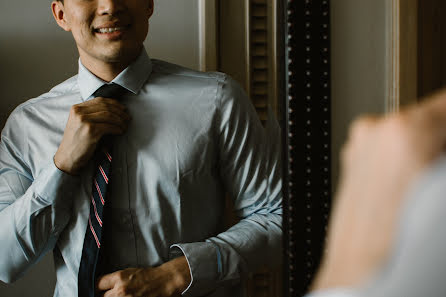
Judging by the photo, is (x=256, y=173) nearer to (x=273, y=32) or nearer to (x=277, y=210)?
(x=277, y=210)

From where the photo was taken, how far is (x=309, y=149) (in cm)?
41

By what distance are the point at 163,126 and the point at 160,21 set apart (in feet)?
0.61

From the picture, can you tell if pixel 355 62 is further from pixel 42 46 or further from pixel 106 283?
pixel 42 46

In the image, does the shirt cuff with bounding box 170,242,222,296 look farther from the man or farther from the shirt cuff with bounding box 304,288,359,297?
the shirt cuff with bounding box 304,288,359,297

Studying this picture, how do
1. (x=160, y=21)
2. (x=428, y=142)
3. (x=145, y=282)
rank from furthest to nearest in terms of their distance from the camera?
(x=160, y=21)
(x=145, y=282)
(x=428, y=142)

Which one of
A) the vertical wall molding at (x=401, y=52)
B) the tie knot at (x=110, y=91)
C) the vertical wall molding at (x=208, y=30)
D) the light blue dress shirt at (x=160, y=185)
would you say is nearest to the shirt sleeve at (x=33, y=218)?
the light blue dress shirt at (x=160, y=185)

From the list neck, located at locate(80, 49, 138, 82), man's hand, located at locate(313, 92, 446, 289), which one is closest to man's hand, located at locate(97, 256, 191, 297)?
neck, located at locate(80, 49, 138, 82)

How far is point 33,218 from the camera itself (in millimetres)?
577

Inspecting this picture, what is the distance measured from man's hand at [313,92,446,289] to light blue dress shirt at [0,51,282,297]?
41 centimetres

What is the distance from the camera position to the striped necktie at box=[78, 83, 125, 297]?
1.80 feet

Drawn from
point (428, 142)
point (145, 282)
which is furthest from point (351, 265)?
point (145, 282)

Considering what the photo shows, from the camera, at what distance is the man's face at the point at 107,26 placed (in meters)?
0.58

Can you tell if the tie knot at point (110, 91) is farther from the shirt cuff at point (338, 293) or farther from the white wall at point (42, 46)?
the shirt cuff at point (338, 293)

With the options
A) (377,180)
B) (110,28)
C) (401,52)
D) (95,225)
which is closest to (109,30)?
(110,28)
